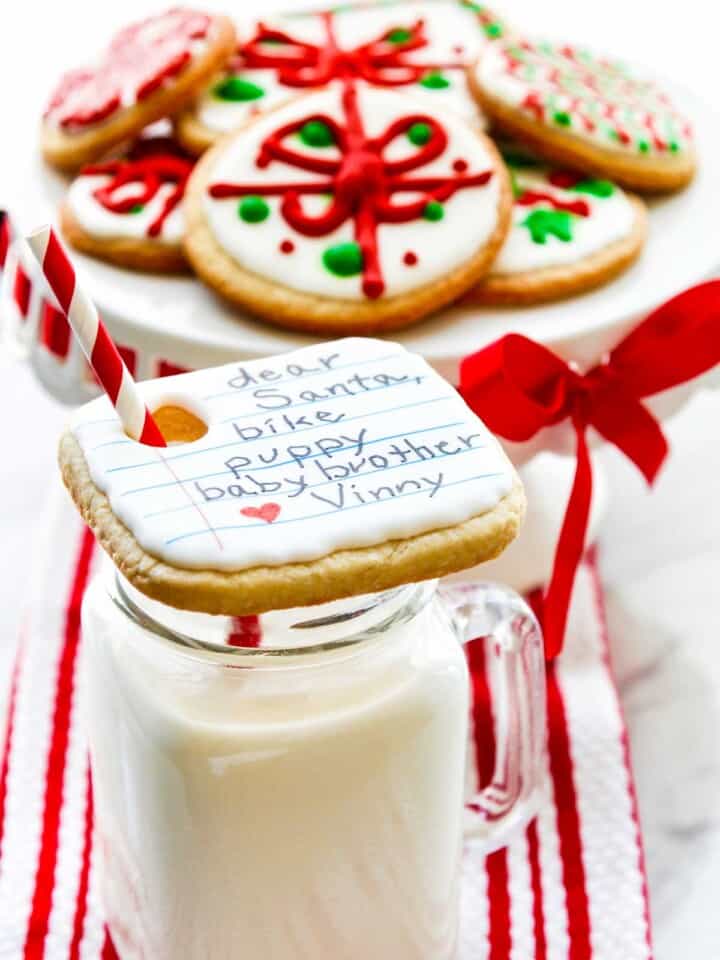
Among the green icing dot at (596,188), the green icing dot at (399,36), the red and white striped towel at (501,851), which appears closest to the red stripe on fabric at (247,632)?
the red and white striped towel at (501,851)

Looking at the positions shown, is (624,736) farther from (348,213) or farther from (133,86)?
(133,86)

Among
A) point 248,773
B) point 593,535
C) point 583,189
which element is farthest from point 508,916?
point 583,189

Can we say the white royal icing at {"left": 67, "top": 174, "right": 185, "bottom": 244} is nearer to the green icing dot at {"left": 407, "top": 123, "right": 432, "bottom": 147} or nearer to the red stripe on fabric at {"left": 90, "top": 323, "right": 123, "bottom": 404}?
the green icing dot at {"left": 407, "top": 123, "right": 432, "bottom": 147}

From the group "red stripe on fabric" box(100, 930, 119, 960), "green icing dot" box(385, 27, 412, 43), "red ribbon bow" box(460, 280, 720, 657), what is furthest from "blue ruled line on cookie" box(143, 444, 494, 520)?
"green icing dot" box(385, 27, 412, 43)

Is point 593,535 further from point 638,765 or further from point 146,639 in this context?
point 146,639

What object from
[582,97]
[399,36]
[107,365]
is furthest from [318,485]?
[399,36]
